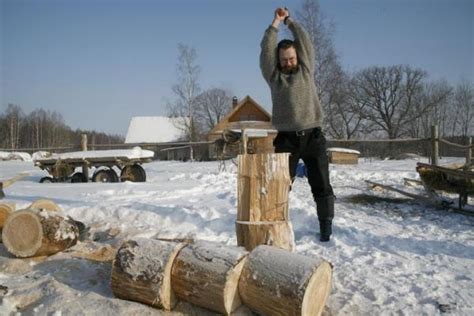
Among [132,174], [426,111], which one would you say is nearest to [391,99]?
[426,111]

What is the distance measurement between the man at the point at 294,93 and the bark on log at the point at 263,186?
635mm

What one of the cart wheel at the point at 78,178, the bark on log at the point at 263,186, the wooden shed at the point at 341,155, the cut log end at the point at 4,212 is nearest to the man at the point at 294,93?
the bark on log at the point at 263,186

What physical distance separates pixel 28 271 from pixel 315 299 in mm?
2294

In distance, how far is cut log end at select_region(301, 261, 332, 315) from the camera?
6.68 feet

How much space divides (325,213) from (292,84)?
1271 mm

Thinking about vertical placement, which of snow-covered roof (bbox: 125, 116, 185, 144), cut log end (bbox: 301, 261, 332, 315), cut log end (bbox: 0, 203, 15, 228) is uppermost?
snow-covered roof (bbox: 125, 116, 185, 144)

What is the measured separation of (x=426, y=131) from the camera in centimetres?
4412

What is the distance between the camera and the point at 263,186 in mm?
2885

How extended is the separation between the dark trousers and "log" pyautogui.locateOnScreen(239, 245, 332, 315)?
4.52ft

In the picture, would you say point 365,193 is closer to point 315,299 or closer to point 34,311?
point 315,299

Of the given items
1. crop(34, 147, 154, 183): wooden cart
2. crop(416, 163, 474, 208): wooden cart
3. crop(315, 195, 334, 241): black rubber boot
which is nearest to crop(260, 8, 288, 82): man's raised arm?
crop(315, 195, 334, 241): black rubber boot

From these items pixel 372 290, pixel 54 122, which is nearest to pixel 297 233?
pixel 372 290

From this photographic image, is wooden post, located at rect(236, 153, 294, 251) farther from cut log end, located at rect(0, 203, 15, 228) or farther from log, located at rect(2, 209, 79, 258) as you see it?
cut log end, located at rect(0, 203, 15, 228)

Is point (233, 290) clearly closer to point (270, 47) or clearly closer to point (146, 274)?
point (146, 274)
